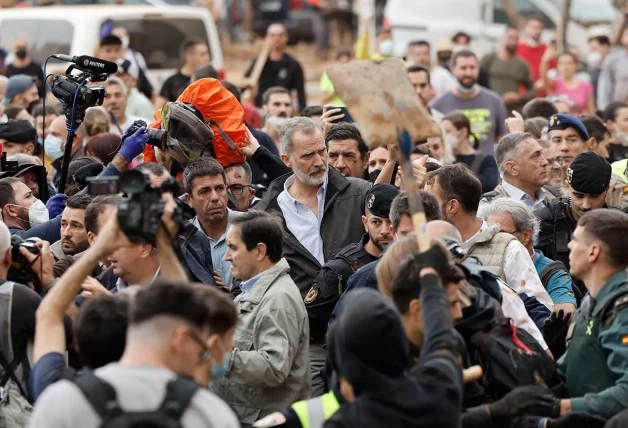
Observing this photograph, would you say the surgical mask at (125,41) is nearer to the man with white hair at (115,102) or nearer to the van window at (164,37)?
the van window at (164,37)

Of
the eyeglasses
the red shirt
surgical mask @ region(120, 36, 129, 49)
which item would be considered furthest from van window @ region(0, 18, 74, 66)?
the eyeglasses

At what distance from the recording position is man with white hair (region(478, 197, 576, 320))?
7352 mm

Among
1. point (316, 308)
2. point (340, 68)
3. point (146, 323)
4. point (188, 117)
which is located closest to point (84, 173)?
point (188, 117)

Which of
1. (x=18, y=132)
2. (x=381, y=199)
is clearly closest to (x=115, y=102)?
(x=18, y=132)

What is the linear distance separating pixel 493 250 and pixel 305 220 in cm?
150

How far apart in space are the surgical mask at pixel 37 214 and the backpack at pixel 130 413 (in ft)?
13.8

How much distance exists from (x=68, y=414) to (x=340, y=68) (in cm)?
209

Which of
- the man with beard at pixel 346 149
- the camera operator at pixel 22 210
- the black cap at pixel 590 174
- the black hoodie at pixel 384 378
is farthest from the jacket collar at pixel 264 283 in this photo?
the black cap at pixel 590 174

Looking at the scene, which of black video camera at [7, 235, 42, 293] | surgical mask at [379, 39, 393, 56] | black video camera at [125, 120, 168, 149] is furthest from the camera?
surgical mask at [379, 39, 393, 56]

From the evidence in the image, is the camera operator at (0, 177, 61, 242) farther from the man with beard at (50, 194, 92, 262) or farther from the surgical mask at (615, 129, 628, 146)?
the surgical mask at (615, 129, 628, 146)

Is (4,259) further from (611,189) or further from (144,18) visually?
(144,18)

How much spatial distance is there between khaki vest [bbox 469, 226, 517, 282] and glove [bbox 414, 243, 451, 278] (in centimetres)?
197

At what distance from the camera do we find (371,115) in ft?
16.8

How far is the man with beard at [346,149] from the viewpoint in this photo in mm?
8805
